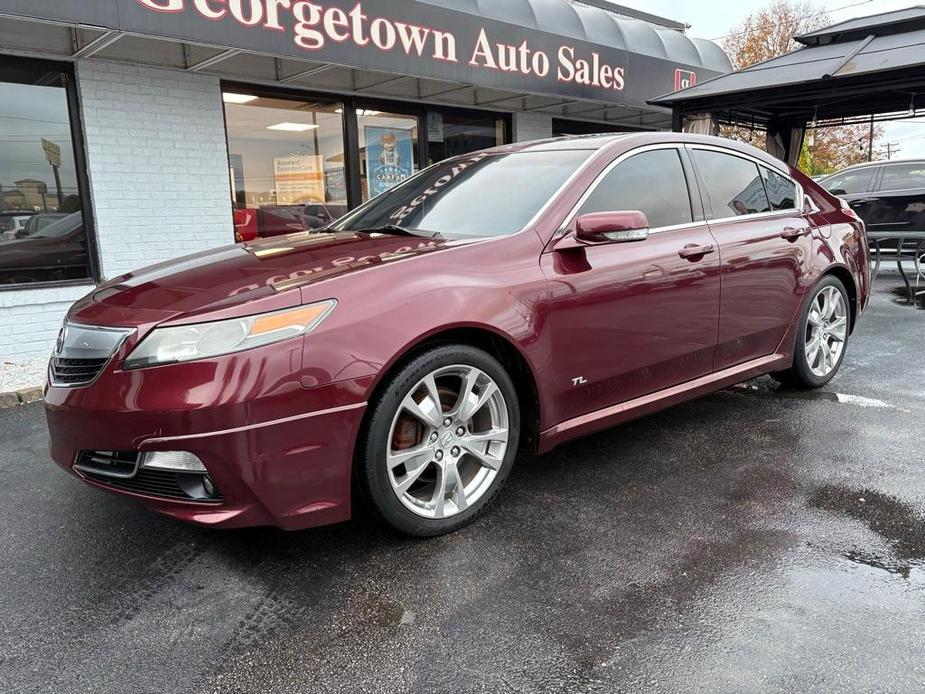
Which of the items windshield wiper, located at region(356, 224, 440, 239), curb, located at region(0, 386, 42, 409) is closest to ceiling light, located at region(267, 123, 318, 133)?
curb, located at region(0, 386, 42, 409)

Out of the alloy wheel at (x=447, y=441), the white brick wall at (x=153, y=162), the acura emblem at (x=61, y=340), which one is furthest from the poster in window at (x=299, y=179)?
the alloy wheel at (x=447, y=441)

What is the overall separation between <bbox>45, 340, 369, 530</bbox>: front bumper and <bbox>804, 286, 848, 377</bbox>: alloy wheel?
3.31 meters

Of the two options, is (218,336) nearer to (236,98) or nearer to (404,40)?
(404,40)

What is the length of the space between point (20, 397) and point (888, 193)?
11566 millimetres

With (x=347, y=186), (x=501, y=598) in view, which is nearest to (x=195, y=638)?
(x=501, y=598)

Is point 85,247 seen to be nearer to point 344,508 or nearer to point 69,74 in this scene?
point 69,74

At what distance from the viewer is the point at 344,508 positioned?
8.32ft

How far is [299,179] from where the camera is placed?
8.52 m

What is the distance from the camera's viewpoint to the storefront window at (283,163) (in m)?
7.90

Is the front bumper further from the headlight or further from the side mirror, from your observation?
the side mirror

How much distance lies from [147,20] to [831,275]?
525cm

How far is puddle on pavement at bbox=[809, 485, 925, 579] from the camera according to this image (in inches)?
102

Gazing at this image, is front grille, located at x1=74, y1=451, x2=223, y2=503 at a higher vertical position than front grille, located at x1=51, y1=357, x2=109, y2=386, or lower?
lower

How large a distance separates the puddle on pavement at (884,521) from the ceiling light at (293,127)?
23.0 ft
